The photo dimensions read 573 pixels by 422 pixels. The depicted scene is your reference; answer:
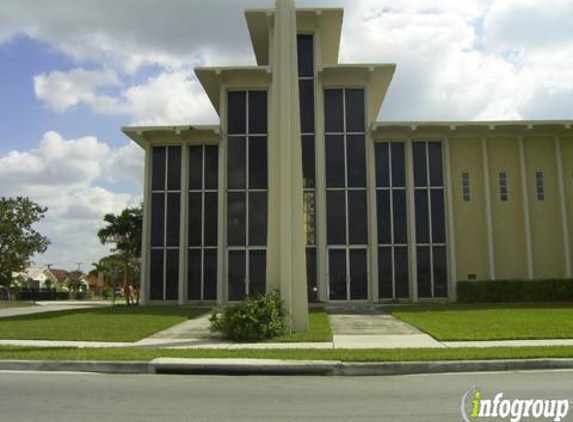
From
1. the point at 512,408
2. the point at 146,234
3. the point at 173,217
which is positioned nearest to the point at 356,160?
the point at 173,217

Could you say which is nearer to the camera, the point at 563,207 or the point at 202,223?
the point at 563,207

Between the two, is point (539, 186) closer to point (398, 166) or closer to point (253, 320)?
point (398, 166)

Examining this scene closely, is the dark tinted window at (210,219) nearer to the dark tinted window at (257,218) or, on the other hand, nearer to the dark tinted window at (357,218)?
the dark tinted window at (257,218)


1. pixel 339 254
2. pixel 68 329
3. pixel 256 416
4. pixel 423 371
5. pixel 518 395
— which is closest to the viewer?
pixel 256 416

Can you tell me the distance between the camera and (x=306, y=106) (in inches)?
1189

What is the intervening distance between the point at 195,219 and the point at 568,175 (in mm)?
17937

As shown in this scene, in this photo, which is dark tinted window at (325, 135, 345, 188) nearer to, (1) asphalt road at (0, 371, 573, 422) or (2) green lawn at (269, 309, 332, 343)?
(2) green lawn at (269, 309, 332, 343)

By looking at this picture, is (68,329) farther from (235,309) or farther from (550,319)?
(550,319)

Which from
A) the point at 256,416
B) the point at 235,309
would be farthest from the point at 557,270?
the point at 256,416

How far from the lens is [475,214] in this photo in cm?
2958

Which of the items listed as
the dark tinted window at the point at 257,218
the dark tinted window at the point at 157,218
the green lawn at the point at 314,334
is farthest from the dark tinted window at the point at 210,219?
the green lawn at the point at 314,334

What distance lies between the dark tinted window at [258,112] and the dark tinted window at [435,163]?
316 inches

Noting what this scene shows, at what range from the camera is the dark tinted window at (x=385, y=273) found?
94.4 ft

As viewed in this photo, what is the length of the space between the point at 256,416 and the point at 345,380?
3.33 metres
